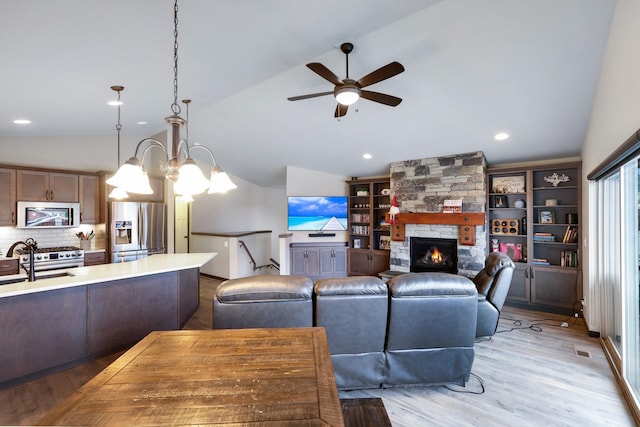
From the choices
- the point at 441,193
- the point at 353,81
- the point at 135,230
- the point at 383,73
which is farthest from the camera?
the point at 441,193

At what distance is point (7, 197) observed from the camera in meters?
4.21

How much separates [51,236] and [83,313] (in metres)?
2.91

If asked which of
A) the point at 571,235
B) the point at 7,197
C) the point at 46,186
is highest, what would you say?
the point at 46,186

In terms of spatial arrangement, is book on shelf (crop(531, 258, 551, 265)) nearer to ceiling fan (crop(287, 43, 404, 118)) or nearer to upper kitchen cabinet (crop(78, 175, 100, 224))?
ceiling fan (crop(287, 43, 404, 118))

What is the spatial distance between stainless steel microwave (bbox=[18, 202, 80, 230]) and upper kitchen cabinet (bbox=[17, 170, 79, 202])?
3.4 inches

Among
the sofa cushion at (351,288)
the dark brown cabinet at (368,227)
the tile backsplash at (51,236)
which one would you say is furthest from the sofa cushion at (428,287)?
the tile backsplash at (51,236)

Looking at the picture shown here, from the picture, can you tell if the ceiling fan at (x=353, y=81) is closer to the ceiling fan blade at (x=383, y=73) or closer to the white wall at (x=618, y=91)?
the ceiling fan blade at (x=383, y=73)

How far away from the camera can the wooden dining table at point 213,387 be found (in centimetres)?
91

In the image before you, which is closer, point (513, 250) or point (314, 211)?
point (513, 250)

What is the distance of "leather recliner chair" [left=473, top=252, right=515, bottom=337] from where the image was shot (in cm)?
316

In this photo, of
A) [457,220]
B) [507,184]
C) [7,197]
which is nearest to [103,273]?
[7,197]

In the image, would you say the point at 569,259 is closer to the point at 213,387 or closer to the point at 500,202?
the point at 500,202

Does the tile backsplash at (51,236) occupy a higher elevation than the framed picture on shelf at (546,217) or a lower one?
lower

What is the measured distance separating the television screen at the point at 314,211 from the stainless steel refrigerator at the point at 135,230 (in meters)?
2.62
